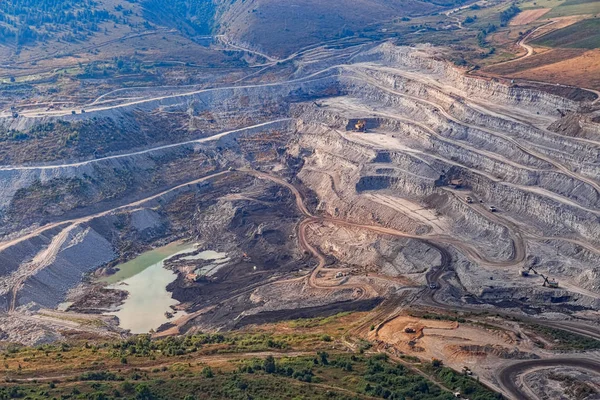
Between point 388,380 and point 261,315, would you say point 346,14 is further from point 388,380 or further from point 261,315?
point 388,380

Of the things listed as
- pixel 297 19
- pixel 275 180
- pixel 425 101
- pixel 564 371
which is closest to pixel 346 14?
pixel 297 19

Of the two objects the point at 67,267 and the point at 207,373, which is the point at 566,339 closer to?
the point at 207,373

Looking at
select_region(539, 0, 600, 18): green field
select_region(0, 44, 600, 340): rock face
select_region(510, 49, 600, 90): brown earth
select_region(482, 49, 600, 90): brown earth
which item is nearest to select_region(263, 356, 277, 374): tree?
select_region(0, 44, 600, 340): rock face

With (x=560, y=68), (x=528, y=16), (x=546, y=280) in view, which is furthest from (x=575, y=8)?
(x=546, y=280)

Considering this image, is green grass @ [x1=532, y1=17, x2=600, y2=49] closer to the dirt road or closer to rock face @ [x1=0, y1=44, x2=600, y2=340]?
rock face @ [x1=0, y1=44, x2=600, y2=340]

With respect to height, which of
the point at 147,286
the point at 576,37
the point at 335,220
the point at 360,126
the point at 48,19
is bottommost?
the point at 147,286

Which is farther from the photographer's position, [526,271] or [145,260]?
[145,260]

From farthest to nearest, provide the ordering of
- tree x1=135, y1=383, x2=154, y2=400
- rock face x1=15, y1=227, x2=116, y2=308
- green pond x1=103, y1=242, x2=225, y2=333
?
rock face x1=15, y1=227, x2=116, y2=308 → green pond x1=103, y1=242, x2=225, y2=333 → tree x1=135, y1=383, x2=154, y2=400
